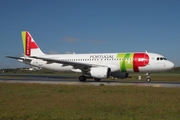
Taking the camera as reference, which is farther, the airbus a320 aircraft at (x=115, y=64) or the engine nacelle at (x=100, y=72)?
the airbus a320 aircraft at (x=115, y=64)

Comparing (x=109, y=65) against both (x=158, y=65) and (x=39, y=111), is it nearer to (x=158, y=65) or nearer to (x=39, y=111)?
(x=158, y=65)

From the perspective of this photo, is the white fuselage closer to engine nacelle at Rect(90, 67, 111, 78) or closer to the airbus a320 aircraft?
the airbus a320 aircraft

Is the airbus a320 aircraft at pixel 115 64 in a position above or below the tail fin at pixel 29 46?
below

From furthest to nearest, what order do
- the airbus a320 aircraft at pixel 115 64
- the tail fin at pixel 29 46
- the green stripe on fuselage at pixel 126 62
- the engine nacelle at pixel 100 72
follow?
the tail fin at pixel 29 46 < the green stripe on fuselage at pixel 126 62 < the airbus a320 aircraft at pixel 115 64 < the engine nacelle at pixel 100 72

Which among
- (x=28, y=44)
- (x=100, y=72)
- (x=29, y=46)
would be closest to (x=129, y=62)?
(x=100, y=72)

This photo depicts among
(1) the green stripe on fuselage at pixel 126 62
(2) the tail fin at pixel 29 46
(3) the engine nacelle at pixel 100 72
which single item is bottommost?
(3) the engine nacelle at pixel 100 72

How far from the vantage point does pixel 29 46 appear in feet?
135

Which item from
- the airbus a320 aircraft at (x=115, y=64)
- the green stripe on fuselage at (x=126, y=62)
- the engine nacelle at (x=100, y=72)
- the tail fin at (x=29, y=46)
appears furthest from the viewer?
the tail fin at (x=29, y=46)

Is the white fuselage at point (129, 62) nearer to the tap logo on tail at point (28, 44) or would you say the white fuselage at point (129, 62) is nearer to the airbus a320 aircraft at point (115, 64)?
the airbus a320 aircraft at point (115, 64)

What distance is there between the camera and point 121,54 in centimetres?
3247

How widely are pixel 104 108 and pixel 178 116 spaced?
3.11 meters

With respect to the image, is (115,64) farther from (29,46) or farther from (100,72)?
(29,46)

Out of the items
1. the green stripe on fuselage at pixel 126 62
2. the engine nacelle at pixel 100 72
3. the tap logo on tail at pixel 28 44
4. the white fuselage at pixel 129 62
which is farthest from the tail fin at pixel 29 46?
the green stripe on fuselage at pixel 126 62

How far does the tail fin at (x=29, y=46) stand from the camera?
41103mm
